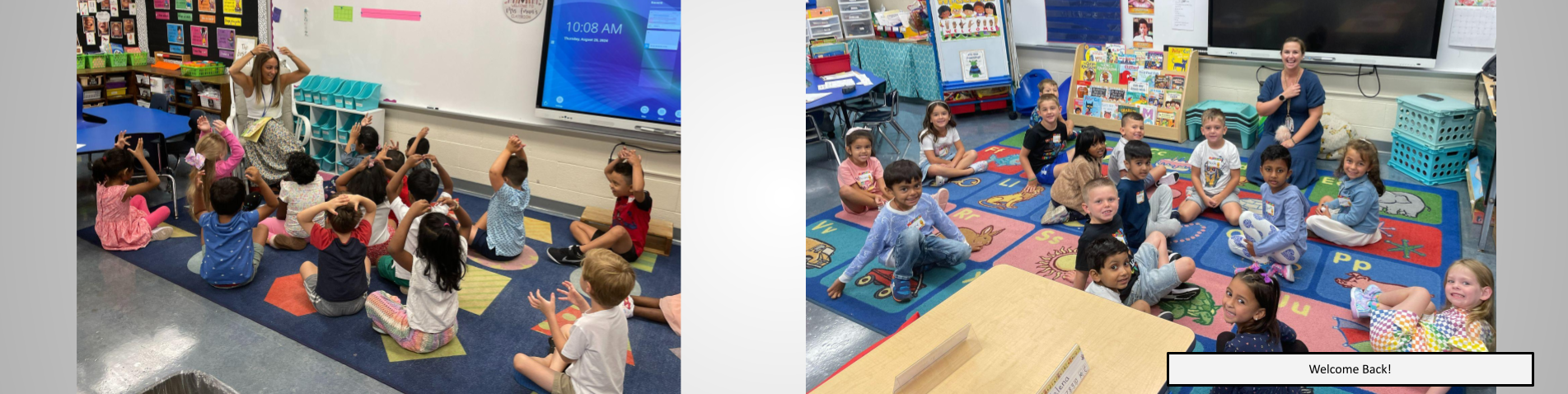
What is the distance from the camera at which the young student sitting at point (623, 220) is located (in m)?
2.87

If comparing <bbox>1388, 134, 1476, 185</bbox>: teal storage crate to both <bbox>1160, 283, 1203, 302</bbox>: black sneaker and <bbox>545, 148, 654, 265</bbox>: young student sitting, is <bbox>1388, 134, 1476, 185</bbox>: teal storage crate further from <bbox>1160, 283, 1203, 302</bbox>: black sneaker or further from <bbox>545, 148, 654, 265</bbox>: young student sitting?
<bbox>545, 148, 654, 265</bbox>: young student sitting

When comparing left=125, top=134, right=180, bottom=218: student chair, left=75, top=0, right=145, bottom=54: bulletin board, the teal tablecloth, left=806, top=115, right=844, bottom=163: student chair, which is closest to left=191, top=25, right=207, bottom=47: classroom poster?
left=75, top=0, right=145, bottom=54: bulletin board

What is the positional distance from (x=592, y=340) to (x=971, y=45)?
532cm

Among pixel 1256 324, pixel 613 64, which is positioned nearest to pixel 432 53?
pixel 613 64

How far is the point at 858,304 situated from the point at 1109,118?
4004mm

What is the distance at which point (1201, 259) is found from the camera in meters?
4.08

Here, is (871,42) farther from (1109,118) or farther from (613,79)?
(613,79)

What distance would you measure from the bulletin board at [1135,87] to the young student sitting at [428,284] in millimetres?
5374

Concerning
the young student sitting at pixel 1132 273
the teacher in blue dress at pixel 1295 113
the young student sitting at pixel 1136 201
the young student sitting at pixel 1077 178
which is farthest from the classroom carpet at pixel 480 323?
the teacher in blue dress at pixel 1295 113

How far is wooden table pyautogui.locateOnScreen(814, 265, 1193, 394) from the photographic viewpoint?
2.09 meters

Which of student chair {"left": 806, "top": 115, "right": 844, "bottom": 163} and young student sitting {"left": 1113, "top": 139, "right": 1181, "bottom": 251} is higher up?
student chair {"left": 806, "top": 115, "right": 844, "bottom": 163}

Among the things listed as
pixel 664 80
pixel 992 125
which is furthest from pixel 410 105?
pixel 992 125

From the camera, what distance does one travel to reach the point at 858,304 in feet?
12.2

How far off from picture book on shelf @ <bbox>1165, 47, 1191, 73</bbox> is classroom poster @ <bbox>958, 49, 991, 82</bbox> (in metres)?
1.38
